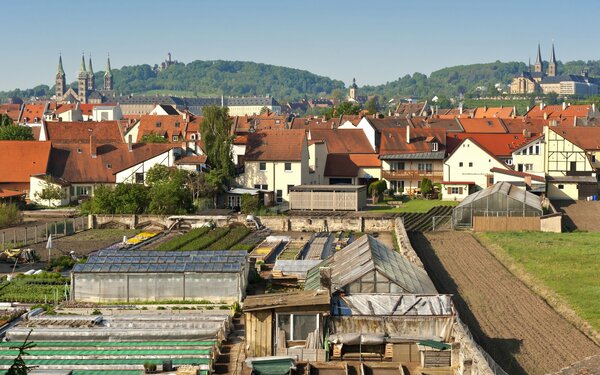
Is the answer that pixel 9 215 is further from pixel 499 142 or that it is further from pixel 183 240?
pixel 499 142

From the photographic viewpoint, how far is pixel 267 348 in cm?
1895

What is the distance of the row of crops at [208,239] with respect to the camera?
3462cm

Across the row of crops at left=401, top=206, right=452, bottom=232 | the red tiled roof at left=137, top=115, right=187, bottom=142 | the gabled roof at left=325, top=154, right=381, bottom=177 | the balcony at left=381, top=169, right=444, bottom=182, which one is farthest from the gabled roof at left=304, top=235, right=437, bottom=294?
the red tiled roof at left=137, top=115, right=187, bottom=142

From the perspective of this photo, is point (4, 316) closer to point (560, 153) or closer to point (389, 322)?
point (389, 322)

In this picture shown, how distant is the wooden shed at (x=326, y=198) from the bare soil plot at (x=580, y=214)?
993 centimetres

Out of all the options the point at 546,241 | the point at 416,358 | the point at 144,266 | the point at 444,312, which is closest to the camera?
the point at 416,358

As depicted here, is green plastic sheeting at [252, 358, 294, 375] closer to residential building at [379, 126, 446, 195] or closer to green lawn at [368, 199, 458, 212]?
green lawn at [368, 199, 458, 212]

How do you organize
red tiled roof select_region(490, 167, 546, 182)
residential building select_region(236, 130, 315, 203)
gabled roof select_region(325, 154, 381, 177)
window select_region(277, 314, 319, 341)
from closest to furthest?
1. window select_region(277, 314, 319, 341)
2. residential building select_region(236, 130, 315, 203)
3. red tiled roof select_region(490, 167, 546, 182)
4. gabled roof select_region(325, 154, 381, 177)

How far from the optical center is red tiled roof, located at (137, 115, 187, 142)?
2766 inches

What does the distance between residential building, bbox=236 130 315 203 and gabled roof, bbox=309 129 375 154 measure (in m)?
8.63

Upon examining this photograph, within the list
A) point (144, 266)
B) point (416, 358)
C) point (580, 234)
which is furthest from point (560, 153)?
point (416, 358)

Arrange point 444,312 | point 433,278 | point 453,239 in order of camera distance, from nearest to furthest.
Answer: point 444,312 < point 433,278 < point 453,239

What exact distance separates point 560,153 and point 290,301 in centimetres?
3950

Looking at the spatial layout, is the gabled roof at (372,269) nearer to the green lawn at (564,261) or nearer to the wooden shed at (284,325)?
the wooden shed at (284,325)
